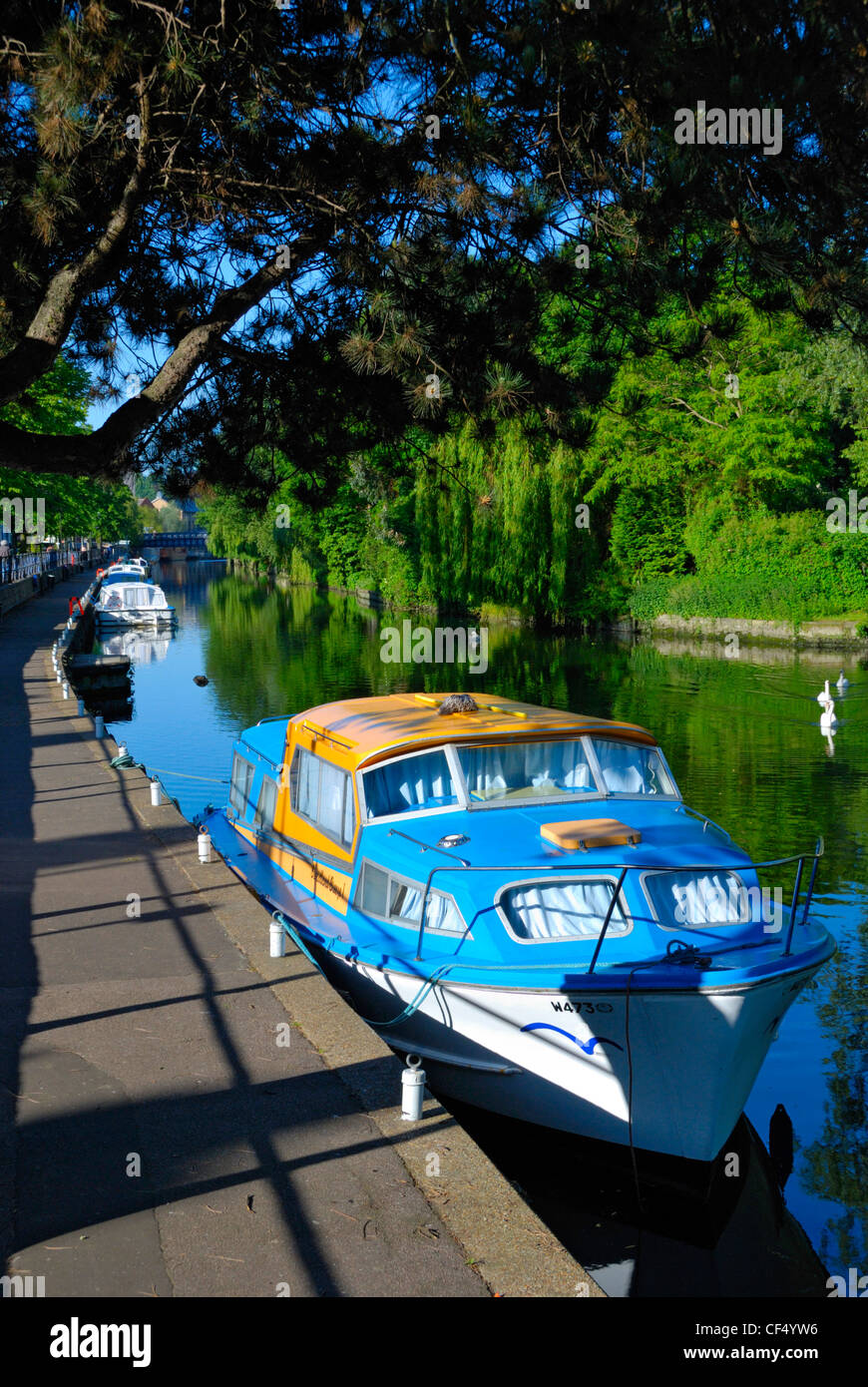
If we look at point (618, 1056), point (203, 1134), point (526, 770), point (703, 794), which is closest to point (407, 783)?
point (526, 770)

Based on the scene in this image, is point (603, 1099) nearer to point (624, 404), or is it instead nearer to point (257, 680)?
point (624, 404)

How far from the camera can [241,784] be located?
51.1 ft

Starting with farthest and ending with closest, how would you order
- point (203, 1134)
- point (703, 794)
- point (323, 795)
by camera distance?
point (703, 794), point (323, 795), point (203, 1134)

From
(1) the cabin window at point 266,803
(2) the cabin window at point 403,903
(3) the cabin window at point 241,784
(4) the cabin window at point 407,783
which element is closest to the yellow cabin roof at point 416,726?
(4) the cabin window at point 407,783

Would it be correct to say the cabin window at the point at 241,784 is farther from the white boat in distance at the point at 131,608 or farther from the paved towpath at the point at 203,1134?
the white boat in distance at the point at 131,608

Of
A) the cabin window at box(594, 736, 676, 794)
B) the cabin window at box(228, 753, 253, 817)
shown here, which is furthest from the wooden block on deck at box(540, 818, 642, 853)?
the cabin window at box(228, 753, 253, 817)

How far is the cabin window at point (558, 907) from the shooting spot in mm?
9070

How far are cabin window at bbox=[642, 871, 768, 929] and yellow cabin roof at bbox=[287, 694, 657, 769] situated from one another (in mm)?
1916

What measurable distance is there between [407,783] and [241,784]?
5.23 meters

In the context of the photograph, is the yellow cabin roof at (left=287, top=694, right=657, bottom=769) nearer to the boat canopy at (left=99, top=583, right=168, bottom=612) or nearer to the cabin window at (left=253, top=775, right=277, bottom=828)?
the cabin window at (left=253, top=775, right=277, bottom=828)

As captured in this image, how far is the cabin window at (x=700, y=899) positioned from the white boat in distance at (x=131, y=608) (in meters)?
46.6

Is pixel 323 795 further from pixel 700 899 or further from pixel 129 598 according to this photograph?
pixel 129 598

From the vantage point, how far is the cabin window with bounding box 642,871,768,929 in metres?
9.14
